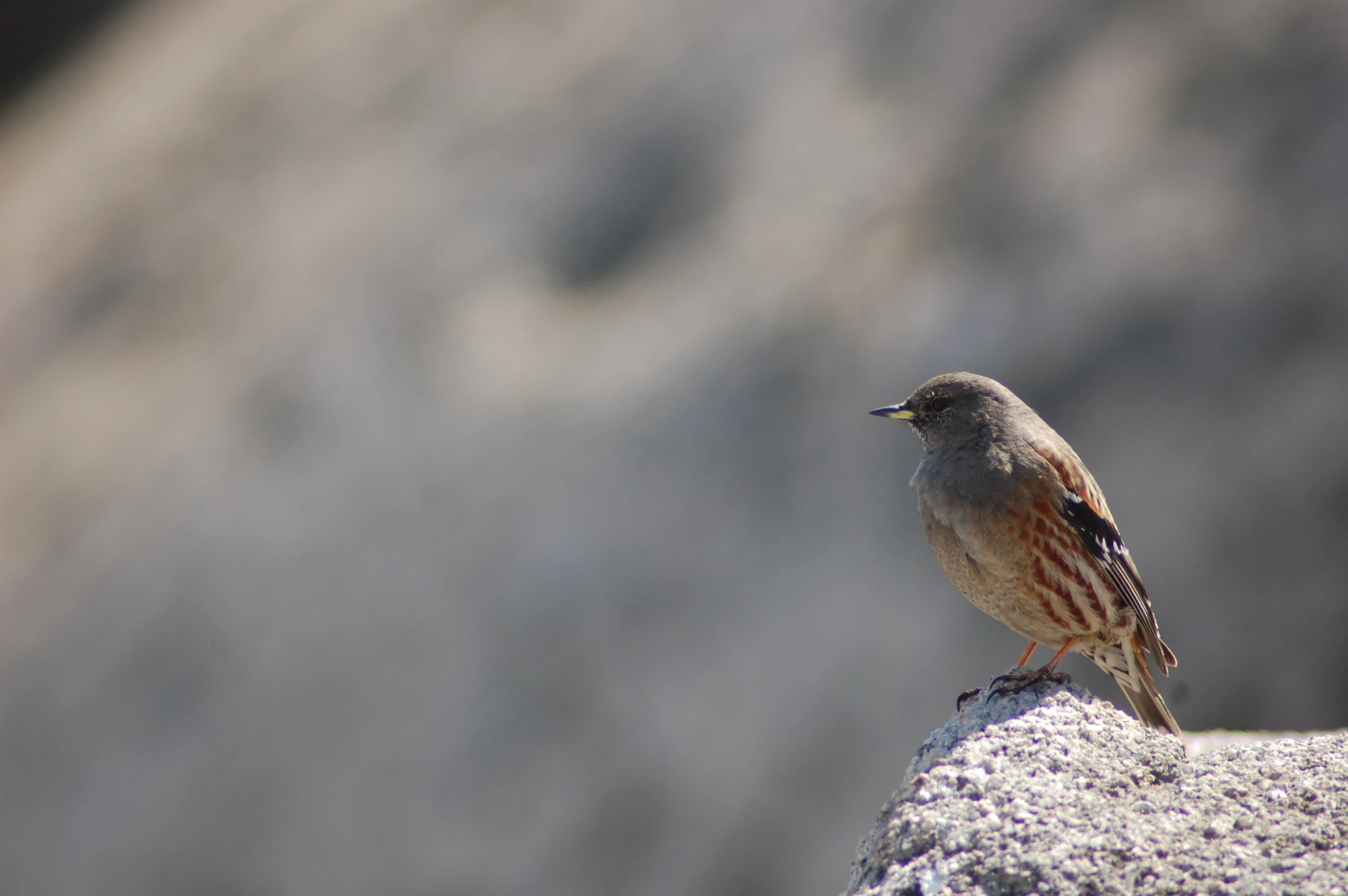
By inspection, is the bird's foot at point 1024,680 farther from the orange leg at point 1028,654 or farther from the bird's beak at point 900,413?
the bird's beak at point 900,413

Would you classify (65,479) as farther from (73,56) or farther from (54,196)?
(73,56)

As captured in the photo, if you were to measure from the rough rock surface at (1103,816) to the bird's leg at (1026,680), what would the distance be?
188 millimetres

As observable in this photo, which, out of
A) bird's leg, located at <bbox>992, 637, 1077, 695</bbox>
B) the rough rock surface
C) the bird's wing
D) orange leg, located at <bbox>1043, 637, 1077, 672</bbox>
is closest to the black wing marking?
the bird's wing

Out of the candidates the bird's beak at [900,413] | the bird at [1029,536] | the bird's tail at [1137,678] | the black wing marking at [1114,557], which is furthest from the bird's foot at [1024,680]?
the bird's beak at [900,413]

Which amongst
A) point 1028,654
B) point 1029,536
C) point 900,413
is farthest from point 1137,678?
point 900,413

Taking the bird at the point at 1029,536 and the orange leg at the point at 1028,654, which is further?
the orange leg at the point at 1028,654

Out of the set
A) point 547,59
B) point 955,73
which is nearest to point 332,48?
point 547,59

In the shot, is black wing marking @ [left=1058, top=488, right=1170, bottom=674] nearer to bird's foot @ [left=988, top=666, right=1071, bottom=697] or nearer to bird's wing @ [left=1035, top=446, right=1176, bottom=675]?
bird's wing @ [left=1035, top=446, right=1176, bottom=675]

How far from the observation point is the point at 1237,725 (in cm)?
725

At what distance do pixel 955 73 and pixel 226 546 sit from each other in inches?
330

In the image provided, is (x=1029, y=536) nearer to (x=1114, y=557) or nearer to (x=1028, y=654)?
(x=1114, y=557)

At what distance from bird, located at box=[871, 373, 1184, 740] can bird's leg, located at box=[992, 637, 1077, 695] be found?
16 centimetres

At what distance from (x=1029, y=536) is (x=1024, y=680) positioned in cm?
57

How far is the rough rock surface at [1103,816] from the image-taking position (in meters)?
2.34
